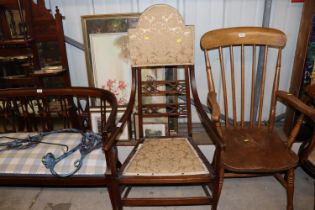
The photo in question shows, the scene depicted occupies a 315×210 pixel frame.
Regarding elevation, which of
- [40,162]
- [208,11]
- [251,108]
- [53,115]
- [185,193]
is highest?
[208,11]

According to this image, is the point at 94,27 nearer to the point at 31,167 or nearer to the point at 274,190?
the point at 31,167

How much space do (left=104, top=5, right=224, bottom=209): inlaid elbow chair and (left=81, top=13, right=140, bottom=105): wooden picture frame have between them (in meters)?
0.26

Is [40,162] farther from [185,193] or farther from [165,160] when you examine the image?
[185,193]

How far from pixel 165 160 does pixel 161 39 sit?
734mm

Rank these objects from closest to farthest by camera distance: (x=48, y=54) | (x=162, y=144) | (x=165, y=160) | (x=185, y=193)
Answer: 1. (x=165, y=160)
2. (x=162, y=144)
3. (x=185, y=193)
4. (x=48, y=54)

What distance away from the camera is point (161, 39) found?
145 cm

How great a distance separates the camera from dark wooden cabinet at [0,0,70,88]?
1604 mm

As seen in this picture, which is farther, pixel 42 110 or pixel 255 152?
pixel 42 110

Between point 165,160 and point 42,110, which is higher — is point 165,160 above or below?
below

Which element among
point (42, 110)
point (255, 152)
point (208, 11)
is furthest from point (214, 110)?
point (42, 110)

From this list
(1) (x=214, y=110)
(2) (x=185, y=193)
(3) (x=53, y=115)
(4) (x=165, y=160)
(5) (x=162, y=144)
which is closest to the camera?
(1) (x=214, y=110)

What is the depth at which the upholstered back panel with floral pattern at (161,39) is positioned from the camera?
1428mm

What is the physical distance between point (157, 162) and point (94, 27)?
1.07 metres

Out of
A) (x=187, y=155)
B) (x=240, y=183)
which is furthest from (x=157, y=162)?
(x=240, y=183)
